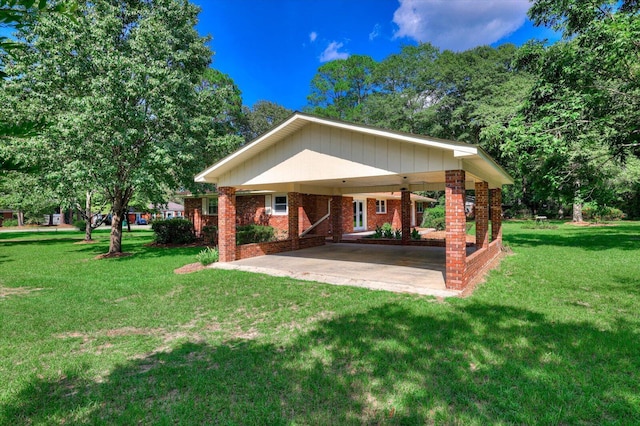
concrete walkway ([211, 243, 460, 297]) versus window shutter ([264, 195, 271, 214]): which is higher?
window shutter ([264, 195, 271, 214])

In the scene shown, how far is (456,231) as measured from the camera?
7250 millimetres

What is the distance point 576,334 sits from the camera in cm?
484

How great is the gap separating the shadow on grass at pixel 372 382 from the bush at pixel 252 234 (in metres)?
11.4

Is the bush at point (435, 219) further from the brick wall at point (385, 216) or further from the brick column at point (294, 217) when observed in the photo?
the brick column at point (294, 217)

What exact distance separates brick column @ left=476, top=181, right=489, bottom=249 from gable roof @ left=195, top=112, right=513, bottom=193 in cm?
37

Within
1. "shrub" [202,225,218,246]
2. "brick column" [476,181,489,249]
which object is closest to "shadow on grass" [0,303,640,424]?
"brick column" [476,181,489,249]

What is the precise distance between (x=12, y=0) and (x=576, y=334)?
6538 mm

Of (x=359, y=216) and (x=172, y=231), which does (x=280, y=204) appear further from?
(x=359, y=216)

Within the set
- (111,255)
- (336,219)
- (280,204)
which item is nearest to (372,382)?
(336,219)

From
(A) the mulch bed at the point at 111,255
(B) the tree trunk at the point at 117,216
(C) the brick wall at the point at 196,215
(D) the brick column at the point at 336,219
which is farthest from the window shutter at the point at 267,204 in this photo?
(A) the mulch bed at the point at 111,255

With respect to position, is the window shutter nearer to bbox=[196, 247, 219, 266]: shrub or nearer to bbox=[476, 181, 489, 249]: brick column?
bbox=[196, 247, 219, 266]: shrub

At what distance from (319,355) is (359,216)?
2020 centimetres

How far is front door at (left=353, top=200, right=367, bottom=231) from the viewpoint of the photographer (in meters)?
23.8

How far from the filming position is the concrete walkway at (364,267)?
7.88 meters
